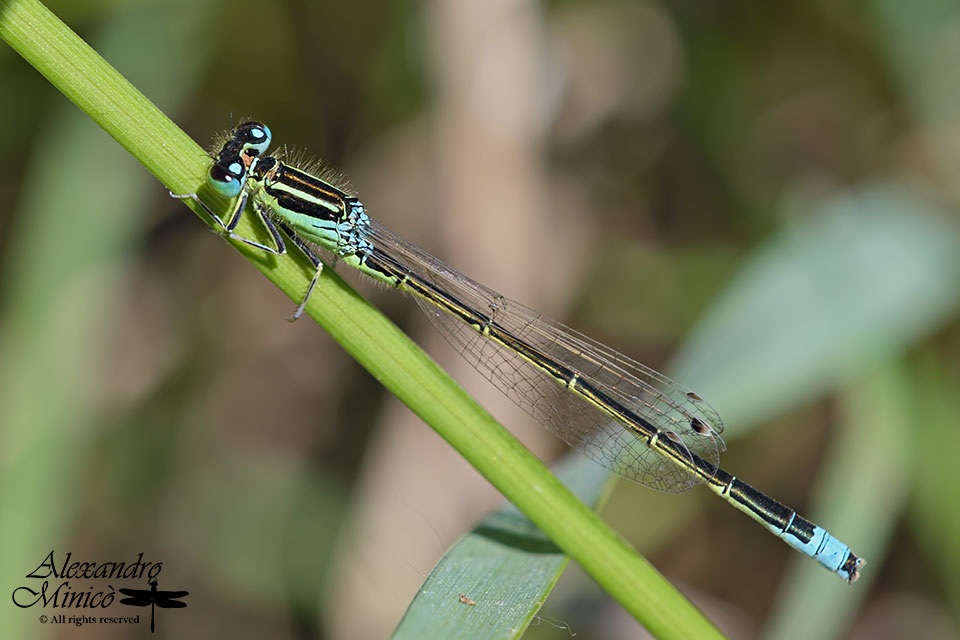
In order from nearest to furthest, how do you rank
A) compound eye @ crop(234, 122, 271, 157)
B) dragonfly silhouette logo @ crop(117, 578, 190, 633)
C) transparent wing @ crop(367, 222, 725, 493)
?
1. compound eye @ crop(234, 122, 271, 157)
2. transparent wing @ crop(367, 222, 725, 493)
3. dragonfly silhouette logo @ crop(117, 578, 190, 633)

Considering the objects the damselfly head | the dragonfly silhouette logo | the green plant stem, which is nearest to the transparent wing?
the damselfly head

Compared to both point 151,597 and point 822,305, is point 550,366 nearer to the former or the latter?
point 822,305

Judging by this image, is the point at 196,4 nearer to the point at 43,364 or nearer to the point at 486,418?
the point at 43,364

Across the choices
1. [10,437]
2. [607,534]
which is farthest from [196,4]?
[607,534]

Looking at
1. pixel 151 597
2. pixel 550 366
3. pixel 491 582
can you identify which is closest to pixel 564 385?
pixel 550 366

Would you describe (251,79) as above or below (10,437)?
above

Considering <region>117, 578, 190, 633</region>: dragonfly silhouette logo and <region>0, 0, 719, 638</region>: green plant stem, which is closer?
<region>0, 0, 719, 638</region>: green plant stem

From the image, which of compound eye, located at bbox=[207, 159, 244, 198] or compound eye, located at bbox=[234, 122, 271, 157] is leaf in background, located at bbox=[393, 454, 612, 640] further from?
compound eye, located at bbox=[234, 122, 271, 157]
